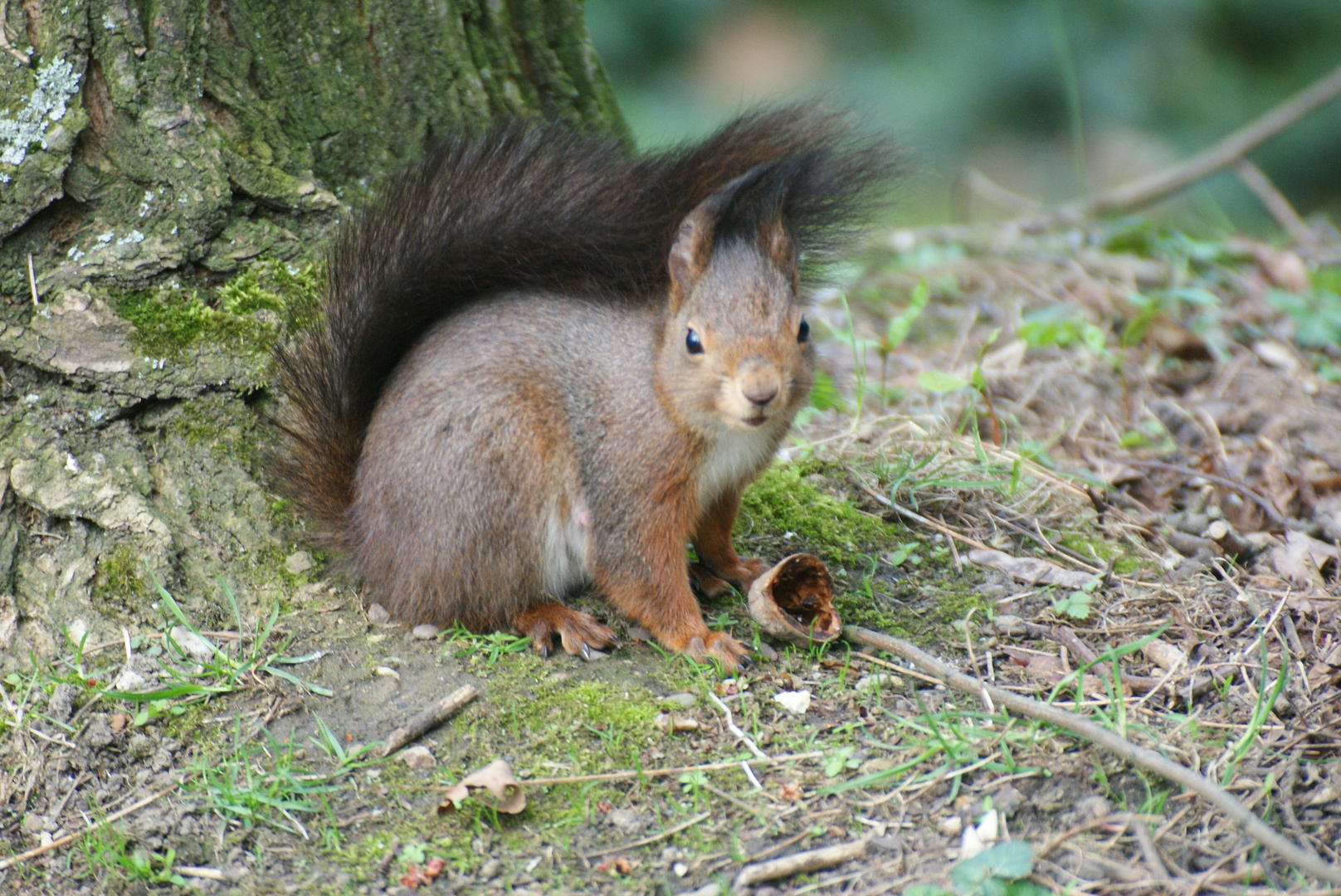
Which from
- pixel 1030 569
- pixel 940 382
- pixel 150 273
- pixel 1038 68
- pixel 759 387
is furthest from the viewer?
pixel 1038 68

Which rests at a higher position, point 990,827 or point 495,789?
point 495,789

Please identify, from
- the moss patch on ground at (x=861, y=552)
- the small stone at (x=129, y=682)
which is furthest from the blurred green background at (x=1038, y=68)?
the small stone at (x=129, y=682)

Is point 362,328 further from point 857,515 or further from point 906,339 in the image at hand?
point 906,339

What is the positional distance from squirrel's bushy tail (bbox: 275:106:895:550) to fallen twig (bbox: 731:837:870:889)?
108 cm

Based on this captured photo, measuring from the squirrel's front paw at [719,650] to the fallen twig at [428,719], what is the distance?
1.30 feet

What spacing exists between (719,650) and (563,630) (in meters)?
0.30

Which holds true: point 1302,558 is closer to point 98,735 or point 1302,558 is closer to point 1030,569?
point 1030,569

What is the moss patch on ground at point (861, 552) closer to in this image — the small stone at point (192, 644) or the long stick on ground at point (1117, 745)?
the long stick on ground at point (1117, 745)

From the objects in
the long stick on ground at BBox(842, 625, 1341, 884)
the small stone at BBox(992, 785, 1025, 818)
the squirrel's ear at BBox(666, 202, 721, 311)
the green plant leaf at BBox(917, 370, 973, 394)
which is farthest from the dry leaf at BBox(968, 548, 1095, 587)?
the squirrel's ear at BBox(666, 202, 721, 311)

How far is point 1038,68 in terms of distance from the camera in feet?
17.7

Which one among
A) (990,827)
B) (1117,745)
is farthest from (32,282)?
(1117,745)

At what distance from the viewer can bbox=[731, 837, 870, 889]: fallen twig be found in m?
1.49

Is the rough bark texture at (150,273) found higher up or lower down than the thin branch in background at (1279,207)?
higher up

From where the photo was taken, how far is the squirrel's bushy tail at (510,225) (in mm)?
2090
